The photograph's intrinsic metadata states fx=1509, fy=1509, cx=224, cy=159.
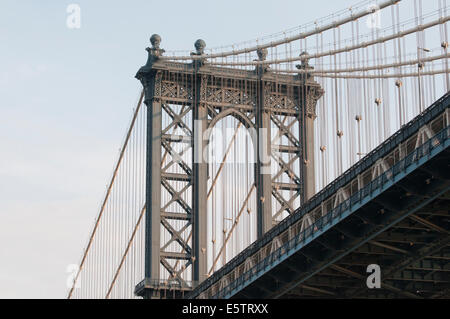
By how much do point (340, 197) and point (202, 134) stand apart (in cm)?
2046

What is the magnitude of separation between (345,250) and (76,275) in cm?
3212

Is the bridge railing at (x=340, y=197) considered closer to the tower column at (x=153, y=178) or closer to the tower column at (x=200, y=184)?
the tower column at (x=200, y=184)

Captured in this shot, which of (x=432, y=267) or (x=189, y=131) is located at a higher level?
(x=189, y=131)

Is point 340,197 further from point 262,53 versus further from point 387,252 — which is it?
point 262,53

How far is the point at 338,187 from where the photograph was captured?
183 feet

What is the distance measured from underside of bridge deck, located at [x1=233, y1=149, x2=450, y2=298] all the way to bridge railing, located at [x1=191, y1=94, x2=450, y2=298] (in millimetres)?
472

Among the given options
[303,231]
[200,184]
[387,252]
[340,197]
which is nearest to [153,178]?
[200,184]

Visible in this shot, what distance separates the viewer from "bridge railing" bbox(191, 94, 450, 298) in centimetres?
4886

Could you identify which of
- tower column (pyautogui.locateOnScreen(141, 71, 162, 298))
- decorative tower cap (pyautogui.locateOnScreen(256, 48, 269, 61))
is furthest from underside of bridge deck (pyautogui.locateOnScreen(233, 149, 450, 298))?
decorative tower cap (pyautogui.locateOnScreen(256, 48, 269, 61))

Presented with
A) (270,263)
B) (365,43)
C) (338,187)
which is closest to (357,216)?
(338,187)

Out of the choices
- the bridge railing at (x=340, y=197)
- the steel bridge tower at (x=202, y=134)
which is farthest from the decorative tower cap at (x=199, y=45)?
the bridge railing at (x=340, y=197)

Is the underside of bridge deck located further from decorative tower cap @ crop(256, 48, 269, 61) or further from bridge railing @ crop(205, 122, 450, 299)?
decorative tower cap @ crop(256, 48, 269, 61)
